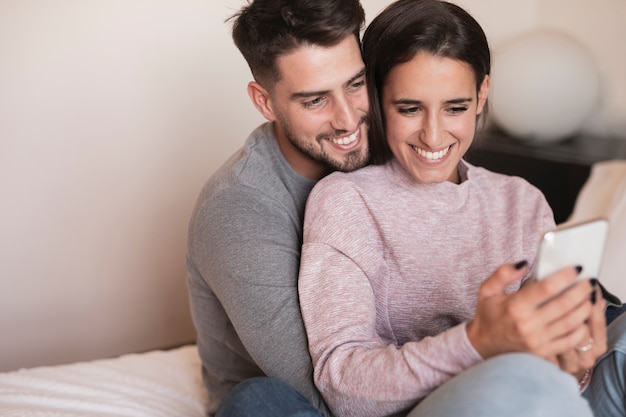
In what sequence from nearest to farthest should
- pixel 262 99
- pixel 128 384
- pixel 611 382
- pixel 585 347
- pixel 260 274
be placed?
1. pixel 585 347
2. pixel 611 382
3. pixel 260 274
4. pixel 262 99
5. pixel 128 384

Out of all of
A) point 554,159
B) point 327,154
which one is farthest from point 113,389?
point 554,159

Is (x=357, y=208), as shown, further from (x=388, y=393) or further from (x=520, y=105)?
(x=520, y=105)

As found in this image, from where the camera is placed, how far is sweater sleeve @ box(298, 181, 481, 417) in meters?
1.05

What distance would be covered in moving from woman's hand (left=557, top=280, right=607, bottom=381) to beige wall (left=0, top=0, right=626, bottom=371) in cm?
154

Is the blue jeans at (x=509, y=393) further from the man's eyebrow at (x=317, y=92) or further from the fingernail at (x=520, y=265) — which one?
the man's eyebrow at (x=317, y=92)

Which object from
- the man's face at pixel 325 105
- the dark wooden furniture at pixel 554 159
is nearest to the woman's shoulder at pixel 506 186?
the man's face at pixel 325 105

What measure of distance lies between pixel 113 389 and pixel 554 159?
1.61 meters

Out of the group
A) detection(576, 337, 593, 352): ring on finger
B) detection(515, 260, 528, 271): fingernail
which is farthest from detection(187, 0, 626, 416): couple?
detection(515, 260, 528, 271): fingernail

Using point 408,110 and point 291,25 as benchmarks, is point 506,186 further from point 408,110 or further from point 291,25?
point 291,25

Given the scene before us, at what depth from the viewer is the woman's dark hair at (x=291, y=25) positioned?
1.38 metres

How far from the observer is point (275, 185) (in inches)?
56.3

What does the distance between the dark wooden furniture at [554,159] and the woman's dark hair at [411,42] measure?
104cm

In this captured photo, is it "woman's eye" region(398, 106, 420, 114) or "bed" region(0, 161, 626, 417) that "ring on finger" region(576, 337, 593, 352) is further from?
"bed" region(0, 161, 626, 417)

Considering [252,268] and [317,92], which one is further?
[317,92]
